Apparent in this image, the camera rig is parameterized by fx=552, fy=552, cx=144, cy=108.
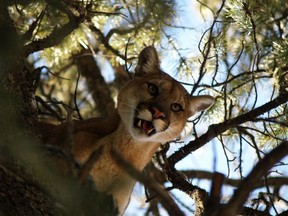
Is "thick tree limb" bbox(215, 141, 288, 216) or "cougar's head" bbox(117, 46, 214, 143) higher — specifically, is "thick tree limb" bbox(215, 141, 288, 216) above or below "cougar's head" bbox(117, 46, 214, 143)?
below

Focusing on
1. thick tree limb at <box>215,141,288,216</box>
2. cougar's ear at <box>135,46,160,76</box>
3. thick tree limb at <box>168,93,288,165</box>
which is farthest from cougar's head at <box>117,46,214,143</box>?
thick tree limb at <box>215,141,288,216</box>

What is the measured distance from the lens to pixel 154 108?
443cm

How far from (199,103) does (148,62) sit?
605 mm

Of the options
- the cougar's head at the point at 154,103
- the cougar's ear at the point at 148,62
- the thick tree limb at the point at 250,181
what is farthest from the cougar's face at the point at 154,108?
the thick tree limb at the point at 250,181

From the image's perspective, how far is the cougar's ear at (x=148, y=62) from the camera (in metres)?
4.91

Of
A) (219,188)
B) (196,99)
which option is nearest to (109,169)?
(196,99)

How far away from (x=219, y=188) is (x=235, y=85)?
298 cm

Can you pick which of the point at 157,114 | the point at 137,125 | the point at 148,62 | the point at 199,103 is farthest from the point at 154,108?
the point at 148,62

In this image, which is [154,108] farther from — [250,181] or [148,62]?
[250,181]

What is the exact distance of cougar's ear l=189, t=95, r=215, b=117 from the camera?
4.69 meters

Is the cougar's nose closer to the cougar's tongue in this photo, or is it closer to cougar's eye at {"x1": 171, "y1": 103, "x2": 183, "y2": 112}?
the cougar's tongue

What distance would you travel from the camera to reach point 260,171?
1.87m

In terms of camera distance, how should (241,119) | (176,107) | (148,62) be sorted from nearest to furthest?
(241,119) → (176,107) → (148,62)

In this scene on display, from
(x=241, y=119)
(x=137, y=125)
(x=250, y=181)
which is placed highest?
(x=241, y=119)
